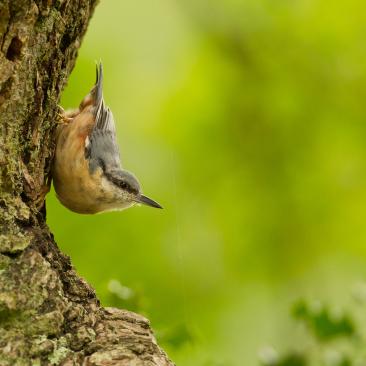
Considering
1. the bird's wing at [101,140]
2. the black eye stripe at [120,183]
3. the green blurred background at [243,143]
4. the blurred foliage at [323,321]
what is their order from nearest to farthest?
the blurred foliage at [323,321], the bird's wing at [101,140], the black eye stripe at [120,183], the green blurred background at [243,143]

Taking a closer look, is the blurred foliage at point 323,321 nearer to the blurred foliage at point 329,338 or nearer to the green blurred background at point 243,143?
the blurred foliage at point 329,338

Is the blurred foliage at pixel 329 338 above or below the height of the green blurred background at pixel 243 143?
below

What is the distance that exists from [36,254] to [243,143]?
11.1 feet

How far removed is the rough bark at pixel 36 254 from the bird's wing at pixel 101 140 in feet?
3.17

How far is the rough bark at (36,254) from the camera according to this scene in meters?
2.52

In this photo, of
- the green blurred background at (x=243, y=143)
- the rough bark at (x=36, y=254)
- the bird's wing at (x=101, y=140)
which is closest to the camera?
the rough bark at (x=36, y=254)

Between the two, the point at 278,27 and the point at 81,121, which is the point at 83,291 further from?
the point at 278,27

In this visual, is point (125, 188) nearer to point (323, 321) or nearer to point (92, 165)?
point (92, 165)

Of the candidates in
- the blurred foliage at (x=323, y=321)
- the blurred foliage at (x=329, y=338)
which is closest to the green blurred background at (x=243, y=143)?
the blurred foliage at (x=329, y=338)

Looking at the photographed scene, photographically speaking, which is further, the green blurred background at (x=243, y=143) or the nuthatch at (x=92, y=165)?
the green blurred background at (x=243, y=143)

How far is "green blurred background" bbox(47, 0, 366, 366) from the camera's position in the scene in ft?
18.1

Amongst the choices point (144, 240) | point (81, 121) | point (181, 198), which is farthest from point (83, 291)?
point (181, 198)

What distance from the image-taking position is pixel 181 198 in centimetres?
583

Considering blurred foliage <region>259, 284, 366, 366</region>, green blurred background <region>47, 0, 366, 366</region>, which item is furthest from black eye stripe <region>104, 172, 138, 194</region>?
blurred foliage <region>259, 284, 366, 366</region>
